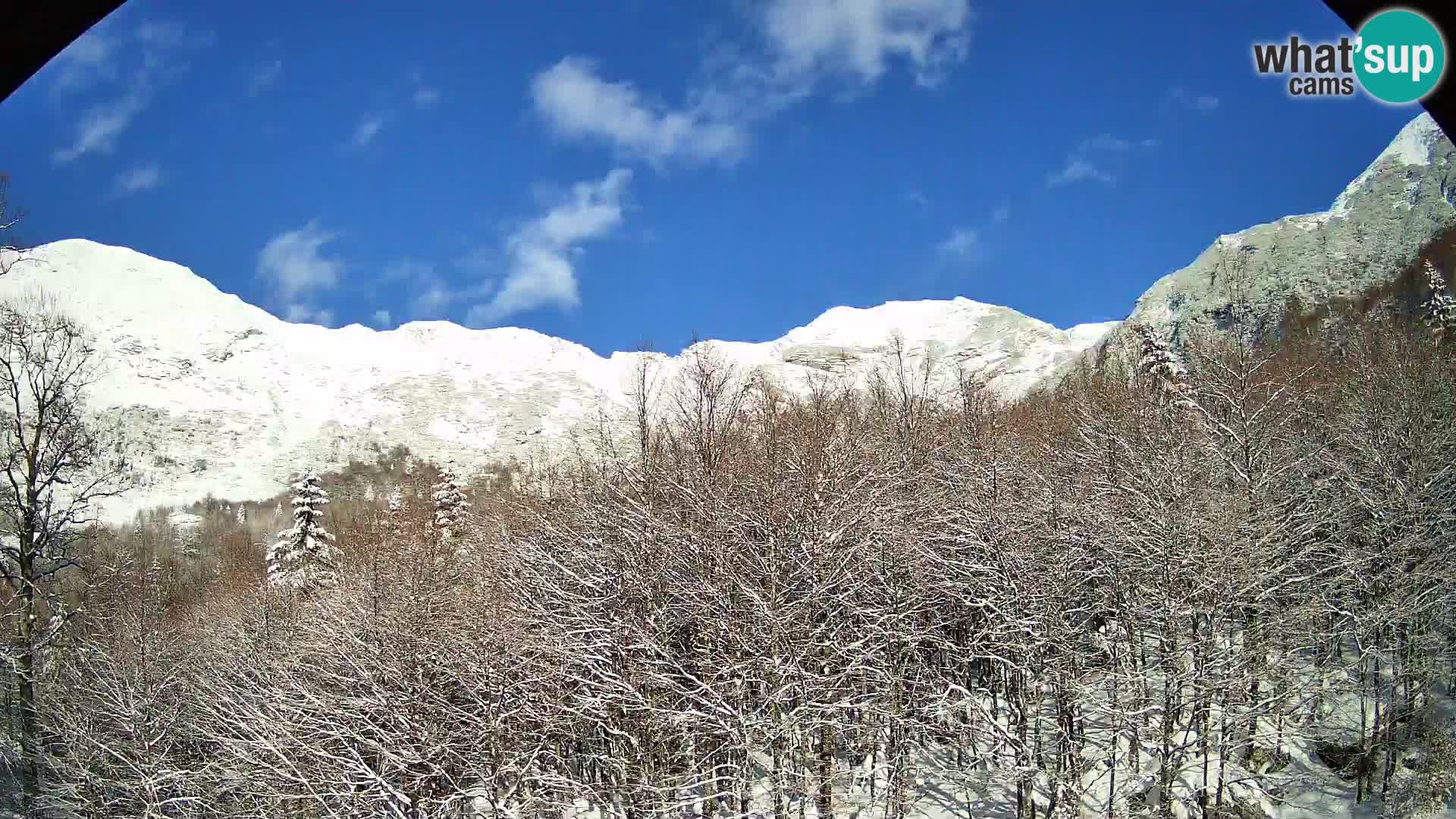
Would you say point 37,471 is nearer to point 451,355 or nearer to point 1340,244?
point 1340,244

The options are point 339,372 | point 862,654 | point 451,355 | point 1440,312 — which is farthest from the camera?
point 451,355

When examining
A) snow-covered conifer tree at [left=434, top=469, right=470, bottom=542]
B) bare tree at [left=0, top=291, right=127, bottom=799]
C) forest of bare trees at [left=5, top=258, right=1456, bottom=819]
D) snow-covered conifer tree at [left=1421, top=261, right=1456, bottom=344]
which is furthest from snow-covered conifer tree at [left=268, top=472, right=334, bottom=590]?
snow-covered conifer tree at [left=1421, top=261, right=1456, bottom=344]

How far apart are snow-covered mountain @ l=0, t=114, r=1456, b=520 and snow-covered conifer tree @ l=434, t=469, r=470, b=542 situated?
4928 centimetres

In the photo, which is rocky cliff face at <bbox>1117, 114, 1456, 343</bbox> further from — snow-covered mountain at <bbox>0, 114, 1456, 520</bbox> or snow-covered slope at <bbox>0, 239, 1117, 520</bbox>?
snow-covered slope at <bbox>0, 239, 1117, 520</bbox>

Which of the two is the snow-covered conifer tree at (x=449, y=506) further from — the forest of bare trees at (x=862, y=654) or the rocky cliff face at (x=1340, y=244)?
the rocky cliff face at (x=1340, y=244)

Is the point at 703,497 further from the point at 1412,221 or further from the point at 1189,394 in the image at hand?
the point at 1412,221

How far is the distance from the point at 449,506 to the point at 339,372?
147845 millimetres

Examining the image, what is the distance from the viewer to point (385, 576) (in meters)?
21.2

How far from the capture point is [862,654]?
608 inches

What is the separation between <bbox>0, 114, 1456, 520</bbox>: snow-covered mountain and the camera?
85.8m

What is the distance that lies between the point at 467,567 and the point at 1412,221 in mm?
97261

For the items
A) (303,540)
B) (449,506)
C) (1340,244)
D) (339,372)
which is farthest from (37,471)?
(339,372)

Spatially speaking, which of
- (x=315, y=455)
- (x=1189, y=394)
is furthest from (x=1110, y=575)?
(x=315, y=455)

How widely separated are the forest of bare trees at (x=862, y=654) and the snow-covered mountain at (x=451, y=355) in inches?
2592
